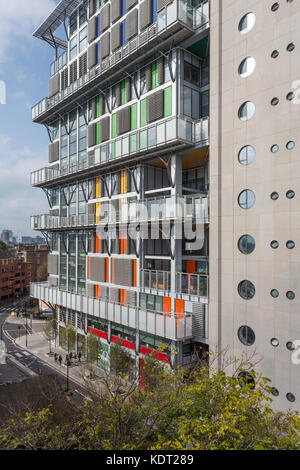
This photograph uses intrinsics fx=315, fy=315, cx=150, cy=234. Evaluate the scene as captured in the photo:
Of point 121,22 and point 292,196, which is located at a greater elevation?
point 121,22

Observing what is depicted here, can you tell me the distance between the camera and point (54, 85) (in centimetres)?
4206

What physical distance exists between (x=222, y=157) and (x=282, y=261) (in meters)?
8.17

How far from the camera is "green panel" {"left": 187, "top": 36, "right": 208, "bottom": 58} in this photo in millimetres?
24973

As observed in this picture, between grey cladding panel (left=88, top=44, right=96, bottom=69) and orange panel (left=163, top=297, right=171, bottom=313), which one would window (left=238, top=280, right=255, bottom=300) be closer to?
orange panel (left=163, top=297, right=171, bottom=313)

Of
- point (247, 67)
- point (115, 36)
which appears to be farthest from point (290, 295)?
point (115, 36)

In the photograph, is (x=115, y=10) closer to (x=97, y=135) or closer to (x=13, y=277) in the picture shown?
(x=97, y=135)

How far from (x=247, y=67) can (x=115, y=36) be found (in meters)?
17.2

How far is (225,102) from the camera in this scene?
71.4 feet

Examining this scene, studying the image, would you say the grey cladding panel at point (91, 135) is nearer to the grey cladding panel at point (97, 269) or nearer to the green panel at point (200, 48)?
the grey cladding panel at point (97, 269)

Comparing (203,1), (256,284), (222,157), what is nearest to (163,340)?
(256,284)

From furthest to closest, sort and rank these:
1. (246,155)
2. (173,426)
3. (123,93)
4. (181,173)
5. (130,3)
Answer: (123,93) → (130,3) → (181,173) → (246,155) → (173,426)

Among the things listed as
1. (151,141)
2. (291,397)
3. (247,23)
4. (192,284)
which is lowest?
(291,397)

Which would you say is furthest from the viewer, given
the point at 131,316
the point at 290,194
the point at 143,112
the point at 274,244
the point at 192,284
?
the point at 143,112

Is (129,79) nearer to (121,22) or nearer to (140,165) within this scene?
(121,22)
